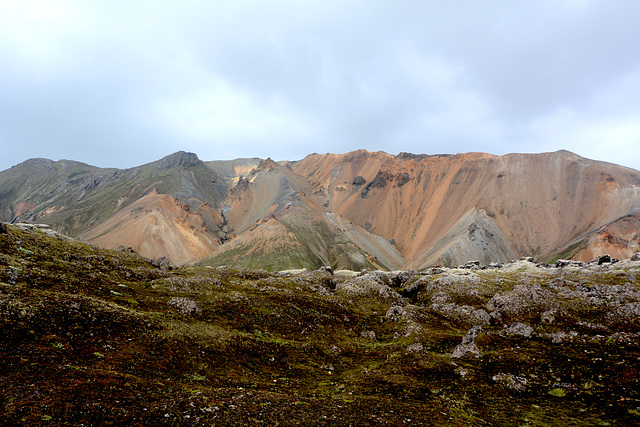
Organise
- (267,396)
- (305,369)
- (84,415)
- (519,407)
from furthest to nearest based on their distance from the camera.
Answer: (305,369)
(519,407)
(267,396)
(84,415)

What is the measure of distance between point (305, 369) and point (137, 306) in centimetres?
1922

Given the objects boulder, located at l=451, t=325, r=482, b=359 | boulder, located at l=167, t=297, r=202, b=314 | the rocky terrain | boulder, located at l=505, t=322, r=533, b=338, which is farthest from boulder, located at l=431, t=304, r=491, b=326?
boulder, located at l=167, t=297, r=202, b=314

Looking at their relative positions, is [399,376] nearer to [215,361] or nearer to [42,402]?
[215,361]

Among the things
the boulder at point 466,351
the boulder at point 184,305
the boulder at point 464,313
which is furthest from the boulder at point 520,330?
the boulder at point 184,305

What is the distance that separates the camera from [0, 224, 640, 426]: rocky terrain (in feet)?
55.8

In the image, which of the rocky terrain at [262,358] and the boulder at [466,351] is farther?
the boulder at [466,351]

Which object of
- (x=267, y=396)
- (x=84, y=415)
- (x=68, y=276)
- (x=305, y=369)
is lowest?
(x=305, y=369)

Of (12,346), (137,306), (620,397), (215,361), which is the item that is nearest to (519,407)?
(620,397)

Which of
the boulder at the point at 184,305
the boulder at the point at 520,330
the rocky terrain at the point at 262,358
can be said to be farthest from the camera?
the boulder at the point at 520,330

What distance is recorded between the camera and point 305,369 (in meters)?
30.1

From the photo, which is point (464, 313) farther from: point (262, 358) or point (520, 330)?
point (262, 358)

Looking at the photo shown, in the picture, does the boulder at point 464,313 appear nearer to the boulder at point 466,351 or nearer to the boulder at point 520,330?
the boulder at point 520,330

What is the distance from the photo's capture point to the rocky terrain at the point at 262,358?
1702 cm

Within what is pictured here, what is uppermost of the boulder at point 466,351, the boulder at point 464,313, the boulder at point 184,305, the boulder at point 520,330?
the boulder at point 184,305
